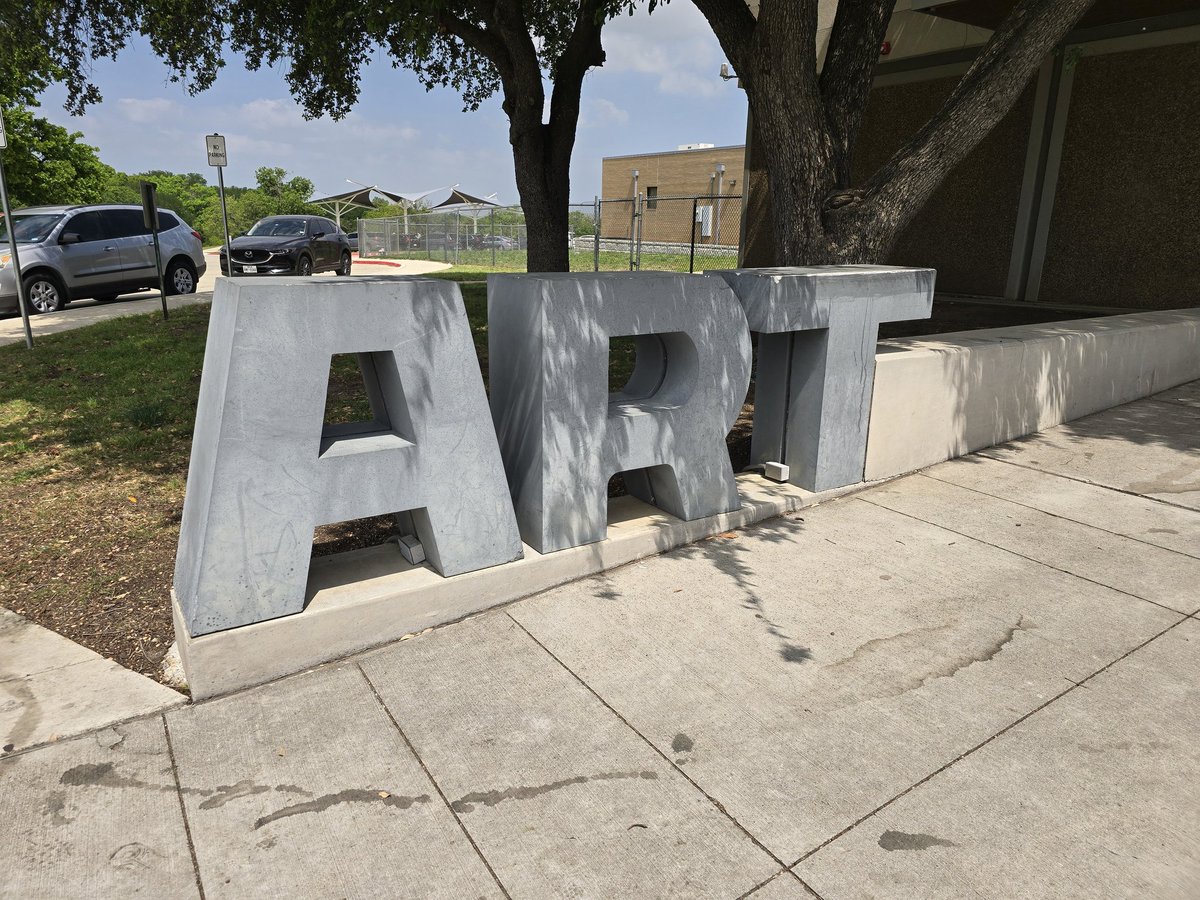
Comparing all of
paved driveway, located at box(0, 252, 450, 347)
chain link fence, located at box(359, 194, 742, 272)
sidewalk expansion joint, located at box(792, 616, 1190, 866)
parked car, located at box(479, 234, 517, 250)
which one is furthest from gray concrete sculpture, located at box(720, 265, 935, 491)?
parked car, located at box(479, 234, 517, 250)

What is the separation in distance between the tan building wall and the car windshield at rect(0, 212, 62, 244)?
2418 cm

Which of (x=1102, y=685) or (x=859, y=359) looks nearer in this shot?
(x=1102, y=685)

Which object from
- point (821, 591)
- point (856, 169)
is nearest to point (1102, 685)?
point (821, 591)

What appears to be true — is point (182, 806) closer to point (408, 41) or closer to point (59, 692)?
point (59, 692)

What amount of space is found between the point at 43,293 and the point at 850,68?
465 inches

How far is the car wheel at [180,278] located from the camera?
14125mm

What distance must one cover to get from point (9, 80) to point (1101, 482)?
25772 millimetres

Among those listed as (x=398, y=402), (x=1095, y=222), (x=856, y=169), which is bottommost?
(x=398, y=402)

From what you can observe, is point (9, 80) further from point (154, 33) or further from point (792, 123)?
point (792, 123)

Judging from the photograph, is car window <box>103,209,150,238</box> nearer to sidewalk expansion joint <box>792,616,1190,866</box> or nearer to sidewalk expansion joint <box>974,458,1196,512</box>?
sidewalk expansion joint <box>974,458,1196,512</box>

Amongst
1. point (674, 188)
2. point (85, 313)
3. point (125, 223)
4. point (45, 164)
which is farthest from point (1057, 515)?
point (674, 188)

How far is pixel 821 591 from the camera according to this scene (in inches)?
158

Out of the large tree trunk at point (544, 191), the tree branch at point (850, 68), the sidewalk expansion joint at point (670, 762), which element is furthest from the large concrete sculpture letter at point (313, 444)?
the large tree trunk at point (544, 191)

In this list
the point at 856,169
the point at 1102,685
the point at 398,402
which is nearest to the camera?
the point at 1102,685
